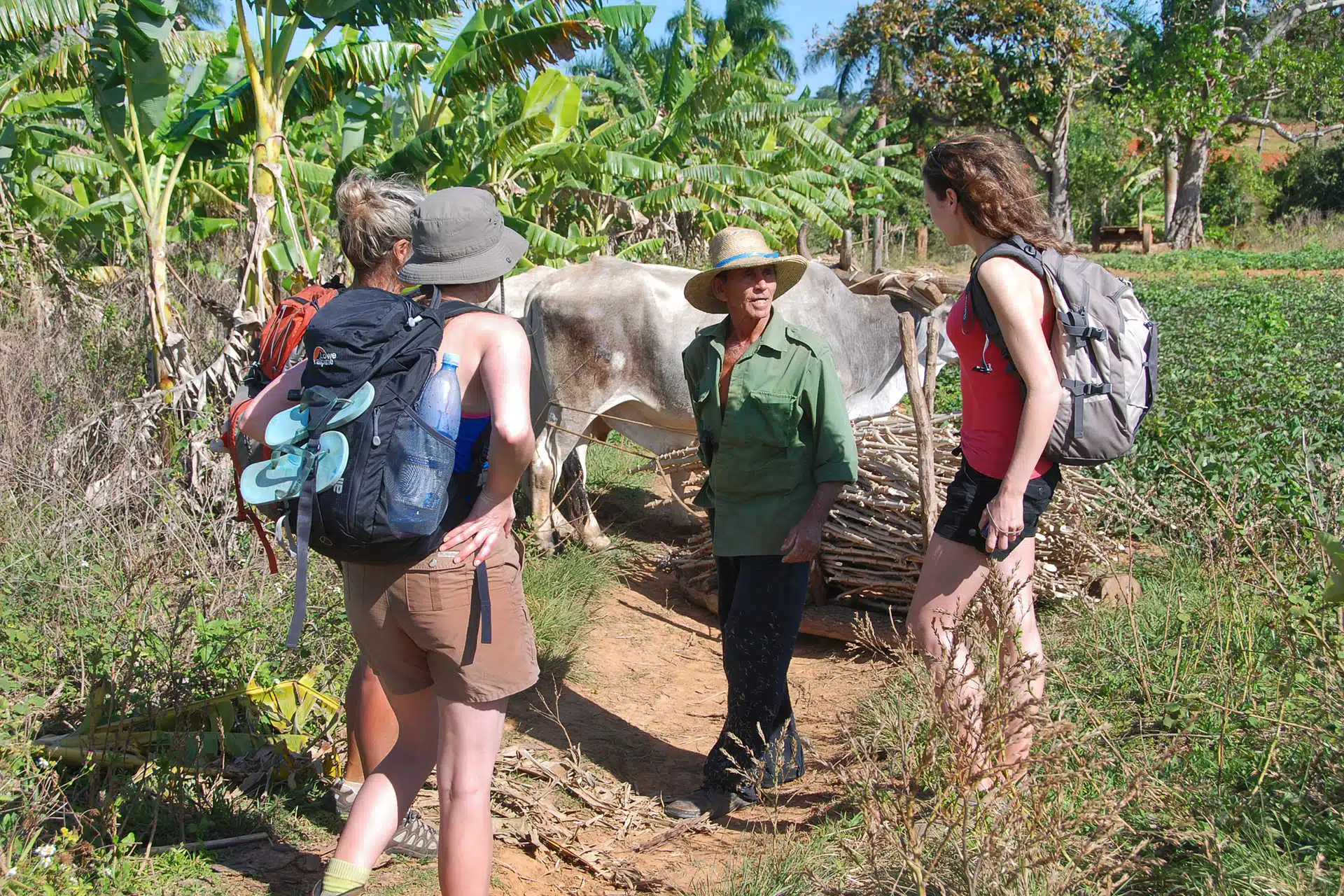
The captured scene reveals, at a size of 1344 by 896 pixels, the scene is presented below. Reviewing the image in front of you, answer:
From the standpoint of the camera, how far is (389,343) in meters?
2.50

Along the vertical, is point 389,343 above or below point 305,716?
above

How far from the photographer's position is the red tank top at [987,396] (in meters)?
2.98

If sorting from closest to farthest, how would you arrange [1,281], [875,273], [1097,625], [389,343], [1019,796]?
[389,343] → [1019,796] → [1097,625] → [875,273] → [1,281]

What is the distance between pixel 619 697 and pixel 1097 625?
2.20 meters

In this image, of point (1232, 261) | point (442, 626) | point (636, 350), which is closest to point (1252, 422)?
point (636, 350)

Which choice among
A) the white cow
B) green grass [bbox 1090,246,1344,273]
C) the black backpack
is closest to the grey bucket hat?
the black backpack

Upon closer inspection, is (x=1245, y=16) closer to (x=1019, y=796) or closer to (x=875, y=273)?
(x=875, y=273)

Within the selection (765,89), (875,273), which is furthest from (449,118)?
(875,273)

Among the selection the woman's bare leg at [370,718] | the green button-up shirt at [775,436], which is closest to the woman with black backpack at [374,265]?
the woman's bare leg at [370,718]

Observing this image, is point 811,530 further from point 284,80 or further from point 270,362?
point 284,80

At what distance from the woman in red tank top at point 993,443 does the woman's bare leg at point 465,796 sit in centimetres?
115

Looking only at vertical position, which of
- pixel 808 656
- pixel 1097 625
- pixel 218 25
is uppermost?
pixel 218 25

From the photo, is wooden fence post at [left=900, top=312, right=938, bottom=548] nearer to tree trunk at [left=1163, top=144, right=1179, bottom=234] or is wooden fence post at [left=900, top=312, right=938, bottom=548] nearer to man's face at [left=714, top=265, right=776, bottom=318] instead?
man's face at [left=714, top=265, right=776, bottom=318]

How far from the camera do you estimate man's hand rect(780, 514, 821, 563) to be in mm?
3684
